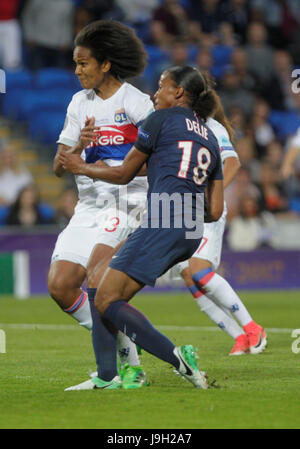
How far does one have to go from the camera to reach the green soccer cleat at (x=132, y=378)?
19.9 ft

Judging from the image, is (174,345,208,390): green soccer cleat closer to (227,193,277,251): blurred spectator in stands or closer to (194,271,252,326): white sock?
(194,271,252,326): white sock

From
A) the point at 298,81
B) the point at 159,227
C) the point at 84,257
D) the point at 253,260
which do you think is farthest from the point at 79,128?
the point at 298,81

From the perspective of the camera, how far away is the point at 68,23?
675 inches

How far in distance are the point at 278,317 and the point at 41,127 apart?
7144 mm

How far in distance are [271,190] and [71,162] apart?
10.9 m

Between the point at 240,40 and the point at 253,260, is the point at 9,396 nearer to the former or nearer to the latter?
the point at 253,260

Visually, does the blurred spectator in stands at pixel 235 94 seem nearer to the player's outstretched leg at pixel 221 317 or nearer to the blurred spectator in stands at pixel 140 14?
the blurred spectator in stands at pixel 140 14

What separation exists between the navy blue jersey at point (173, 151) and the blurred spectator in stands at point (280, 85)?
44.4 ft

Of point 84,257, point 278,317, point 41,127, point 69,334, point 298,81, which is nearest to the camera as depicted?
point 84,257

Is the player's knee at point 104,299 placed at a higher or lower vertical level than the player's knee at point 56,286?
higher

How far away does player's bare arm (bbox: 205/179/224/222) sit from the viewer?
611 cm

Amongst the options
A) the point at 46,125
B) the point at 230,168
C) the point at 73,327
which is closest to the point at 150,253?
the point at 230,168

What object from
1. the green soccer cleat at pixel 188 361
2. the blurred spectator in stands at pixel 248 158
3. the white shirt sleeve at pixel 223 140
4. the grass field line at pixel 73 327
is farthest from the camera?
the blurred spectator in stands at pixel 248 158

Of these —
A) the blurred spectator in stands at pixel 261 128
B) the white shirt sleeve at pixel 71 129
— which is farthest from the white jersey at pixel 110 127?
the blurred spectator in stands at pixel 261 128
